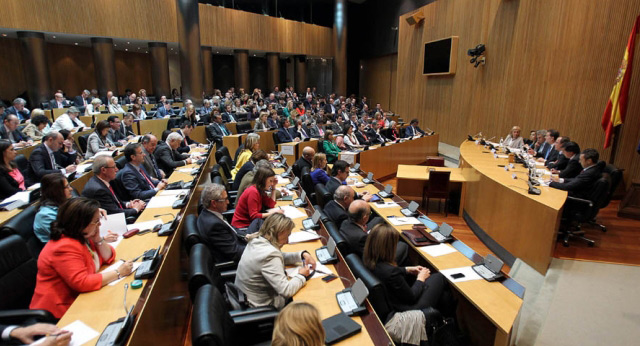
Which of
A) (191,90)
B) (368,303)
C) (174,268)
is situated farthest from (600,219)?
(191,90)

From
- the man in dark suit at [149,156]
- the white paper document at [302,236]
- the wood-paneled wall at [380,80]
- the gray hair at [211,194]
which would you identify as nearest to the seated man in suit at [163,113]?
the man in dark suit at [149,156]

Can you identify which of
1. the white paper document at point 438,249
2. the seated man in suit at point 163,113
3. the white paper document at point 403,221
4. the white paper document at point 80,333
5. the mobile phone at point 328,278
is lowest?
the white paper document at point 438,249

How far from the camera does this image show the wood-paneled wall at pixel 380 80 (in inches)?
728

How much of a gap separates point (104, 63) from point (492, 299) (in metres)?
13.9

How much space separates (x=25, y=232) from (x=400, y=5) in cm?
1759

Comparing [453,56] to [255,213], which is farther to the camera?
[453,56]

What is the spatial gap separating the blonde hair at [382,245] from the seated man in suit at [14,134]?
641 centimetres

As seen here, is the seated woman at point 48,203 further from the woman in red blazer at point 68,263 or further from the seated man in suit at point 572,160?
the seated man in suit at point 572,160

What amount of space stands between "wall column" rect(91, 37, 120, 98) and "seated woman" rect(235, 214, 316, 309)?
12.4 metres

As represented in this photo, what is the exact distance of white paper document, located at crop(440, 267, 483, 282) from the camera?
2804 millimetres

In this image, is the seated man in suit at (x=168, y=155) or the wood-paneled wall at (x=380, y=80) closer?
the seated man in suit at (x=168, y=155)

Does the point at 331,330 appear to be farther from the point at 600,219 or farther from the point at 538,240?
the point at 600,219

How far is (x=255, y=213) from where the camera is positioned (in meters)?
3.82

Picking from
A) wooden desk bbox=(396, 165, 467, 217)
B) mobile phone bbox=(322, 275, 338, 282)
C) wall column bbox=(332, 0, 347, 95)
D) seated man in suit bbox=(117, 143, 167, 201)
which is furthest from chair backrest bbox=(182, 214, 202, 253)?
wall column bbox=(332, 0, 347, 95)
